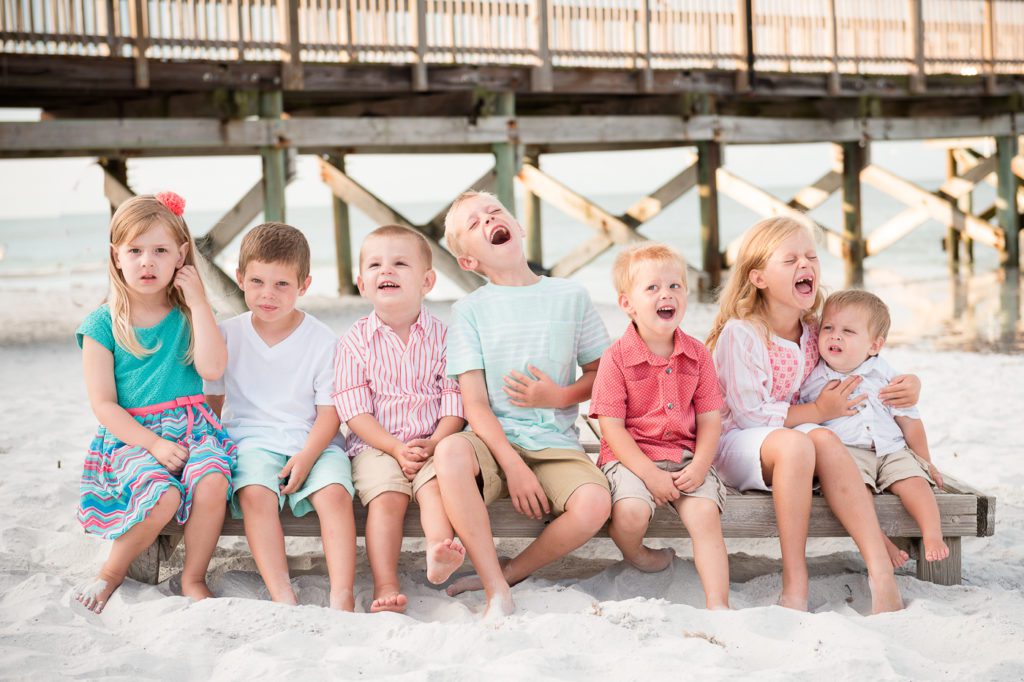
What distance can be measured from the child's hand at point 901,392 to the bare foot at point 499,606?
139cm

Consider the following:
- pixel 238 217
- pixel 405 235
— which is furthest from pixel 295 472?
pixel 238 217

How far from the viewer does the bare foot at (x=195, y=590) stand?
3.09 m

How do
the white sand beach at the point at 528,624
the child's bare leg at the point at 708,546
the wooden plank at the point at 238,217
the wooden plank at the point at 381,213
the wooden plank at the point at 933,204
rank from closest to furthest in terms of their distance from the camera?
the white sand beach at the point at 528,624 < the child's bare leg at the point at 708,546 < the wooden plank at the point at 238,217 < the wooden plank at the point at 381,213 < the wooden plank at the point at 933,204

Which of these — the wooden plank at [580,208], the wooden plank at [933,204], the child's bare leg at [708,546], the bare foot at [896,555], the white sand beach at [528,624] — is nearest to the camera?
the white sand beach at [528,624]

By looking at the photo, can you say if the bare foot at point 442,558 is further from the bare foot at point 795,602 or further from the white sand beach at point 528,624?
the bare foot at point 795,602

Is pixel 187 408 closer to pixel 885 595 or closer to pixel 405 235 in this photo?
pixel 405 235

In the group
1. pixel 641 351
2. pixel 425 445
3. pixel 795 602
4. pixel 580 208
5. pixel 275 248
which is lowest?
pixel 795 602

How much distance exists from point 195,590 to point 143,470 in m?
0.38

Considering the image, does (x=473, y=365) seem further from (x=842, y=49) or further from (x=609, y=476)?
(x=842, y=49)

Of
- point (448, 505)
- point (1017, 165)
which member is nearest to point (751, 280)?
point (448, 505)

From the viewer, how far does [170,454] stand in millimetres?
3145

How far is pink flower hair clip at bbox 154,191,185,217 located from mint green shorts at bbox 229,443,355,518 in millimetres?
786

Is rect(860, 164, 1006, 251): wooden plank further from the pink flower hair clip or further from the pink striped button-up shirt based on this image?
the pink flower hair clip

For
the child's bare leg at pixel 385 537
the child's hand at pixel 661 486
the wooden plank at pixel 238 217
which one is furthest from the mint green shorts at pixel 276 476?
the wooden plank at pixel 238 217
